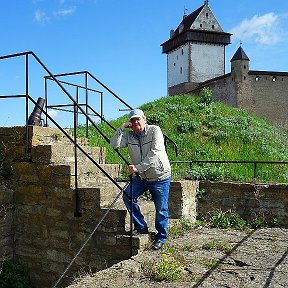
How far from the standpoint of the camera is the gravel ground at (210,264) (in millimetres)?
4664

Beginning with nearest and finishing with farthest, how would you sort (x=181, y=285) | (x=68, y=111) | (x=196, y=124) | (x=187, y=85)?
(x=181, y=285) → (x=68, y=111) → (x=196, y=124) → (x=187, y=85)

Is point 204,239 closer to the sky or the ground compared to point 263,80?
closer to the ground

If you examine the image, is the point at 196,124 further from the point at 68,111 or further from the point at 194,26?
the point at 194,26

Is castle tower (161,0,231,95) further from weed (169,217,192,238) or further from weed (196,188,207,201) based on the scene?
weed (169,217,192,238)

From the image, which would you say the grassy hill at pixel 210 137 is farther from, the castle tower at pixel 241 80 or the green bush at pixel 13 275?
the castle tower at pixel 241 80

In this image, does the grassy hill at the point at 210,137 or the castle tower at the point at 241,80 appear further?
the castle tower at the point at 241,80

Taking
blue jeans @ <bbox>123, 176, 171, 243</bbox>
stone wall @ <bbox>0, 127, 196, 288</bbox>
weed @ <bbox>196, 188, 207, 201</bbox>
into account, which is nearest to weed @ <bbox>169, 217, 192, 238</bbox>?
stone wall @ <bbox>0, 127, 196, 288</bbox>

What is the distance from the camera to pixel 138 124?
5.71 metres

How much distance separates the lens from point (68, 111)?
9453 mm

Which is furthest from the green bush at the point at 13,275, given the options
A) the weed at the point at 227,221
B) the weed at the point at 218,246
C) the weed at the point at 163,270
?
the weed at the point at 227,221

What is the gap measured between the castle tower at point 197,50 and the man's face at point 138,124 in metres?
42.0

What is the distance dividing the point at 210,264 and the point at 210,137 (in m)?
12.2

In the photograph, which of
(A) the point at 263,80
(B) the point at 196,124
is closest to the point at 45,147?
(B) the point at 196,124

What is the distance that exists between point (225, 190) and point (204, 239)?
7.65ft
